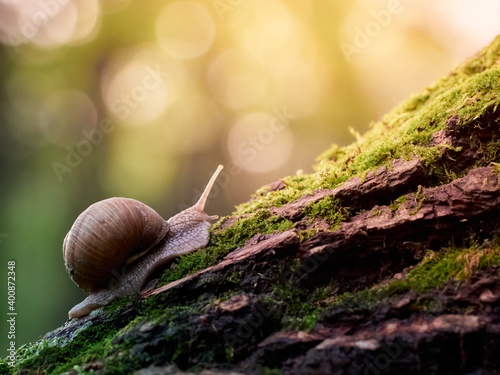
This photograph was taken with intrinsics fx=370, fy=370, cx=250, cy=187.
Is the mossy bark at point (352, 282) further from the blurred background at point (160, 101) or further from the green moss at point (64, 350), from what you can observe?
the blurred background at point (160, 101)

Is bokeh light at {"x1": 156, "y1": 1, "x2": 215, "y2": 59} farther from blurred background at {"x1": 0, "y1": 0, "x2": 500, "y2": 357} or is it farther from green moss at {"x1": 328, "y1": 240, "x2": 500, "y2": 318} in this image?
green moss at {"x1": 328, "y1": 240, "x2": 500, "y2": 318}

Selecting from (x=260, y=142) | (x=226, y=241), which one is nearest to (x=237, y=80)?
(x=260, y=142)

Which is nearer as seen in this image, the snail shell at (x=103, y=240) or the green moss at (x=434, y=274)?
the green moss at (x=434, y=274)

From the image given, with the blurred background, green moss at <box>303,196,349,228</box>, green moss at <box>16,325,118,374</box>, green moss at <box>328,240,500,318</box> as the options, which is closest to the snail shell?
green moss at <box>16,325,118,374</box>

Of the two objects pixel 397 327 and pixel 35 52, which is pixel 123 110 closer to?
pixel 35 52

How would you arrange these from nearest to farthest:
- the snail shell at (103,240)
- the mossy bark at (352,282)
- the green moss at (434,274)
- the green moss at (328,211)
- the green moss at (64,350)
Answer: the mossy bark at (352,282), the green moss at (434,274), the green moss at (64,350), the green moss at (328,211), the snail shell at (103,240)

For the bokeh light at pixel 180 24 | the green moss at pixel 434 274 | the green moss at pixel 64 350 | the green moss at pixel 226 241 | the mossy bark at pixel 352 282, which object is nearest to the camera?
the mossy bark at pixel 352 282

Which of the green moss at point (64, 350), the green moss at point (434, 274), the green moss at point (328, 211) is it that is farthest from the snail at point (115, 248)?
the green moss at point (434, 274)

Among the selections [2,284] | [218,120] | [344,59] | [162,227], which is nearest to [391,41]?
[344,59]
